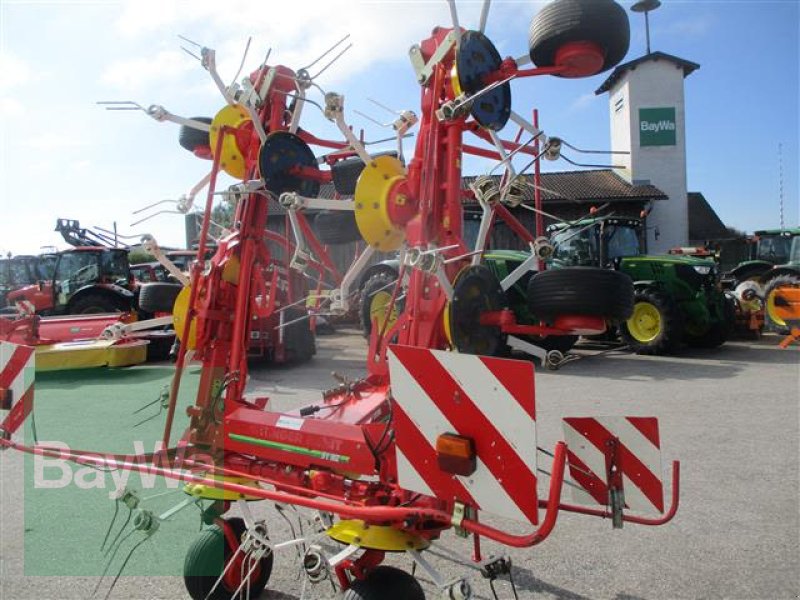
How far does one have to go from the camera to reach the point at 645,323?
424 inches

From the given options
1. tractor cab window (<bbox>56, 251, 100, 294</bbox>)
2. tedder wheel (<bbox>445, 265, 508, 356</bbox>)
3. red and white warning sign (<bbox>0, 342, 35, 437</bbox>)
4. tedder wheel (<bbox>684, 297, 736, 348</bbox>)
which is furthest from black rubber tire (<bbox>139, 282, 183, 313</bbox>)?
tractor cab window (<bbox>56, 251, 100, 294</bbox>)

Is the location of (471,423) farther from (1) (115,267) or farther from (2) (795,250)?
(2) (795,250)

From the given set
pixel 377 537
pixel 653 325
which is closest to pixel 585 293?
pixel 377 537

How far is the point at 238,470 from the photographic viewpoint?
319 cm

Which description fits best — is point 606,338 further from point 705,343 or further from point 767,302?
point 767,302

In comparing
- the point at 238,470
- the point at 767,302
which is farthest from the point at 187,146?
the point at 767,302

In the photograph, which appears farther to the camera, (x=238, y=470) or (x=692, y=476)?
(x=692, y=476)

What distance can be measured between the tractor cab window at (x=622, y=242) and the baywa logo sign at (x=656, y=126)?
36.5 ft

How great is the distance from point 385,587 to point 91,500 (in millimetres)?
2933

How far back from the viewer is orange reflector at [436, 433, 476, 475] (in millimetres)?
2010

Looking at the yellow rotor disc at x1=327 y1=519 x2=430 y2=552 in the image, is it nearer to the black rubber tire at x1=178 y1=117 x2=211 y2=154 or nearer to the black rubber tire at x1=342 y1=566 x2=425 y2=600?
the black rubber tire at x1=342 y1=566 x2=425 y2=600

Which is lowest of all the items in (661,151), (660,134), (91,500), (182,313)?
(91,500)

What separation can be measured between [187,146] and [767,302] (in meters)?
11.9

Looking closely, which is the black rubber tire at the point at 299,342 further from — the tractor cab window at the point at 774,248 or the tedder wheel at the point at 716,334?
the tractor cab window at the point at 774,248
